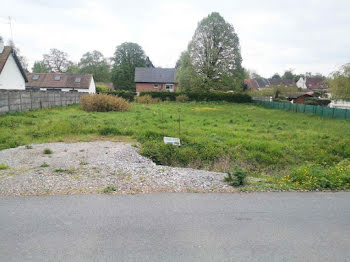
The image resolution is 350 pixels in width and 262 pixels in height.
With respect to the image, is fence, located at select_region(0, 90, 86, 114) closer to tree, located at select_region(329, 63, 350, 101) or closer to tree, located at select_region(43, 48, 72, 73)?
tree, located at select_region(329, 63, 350, 101)

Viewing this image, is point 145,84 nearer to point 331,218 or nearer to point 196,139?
point 196,139

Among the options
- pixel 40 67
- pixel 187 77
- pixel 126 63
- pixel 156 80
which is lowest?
pixel 187 77

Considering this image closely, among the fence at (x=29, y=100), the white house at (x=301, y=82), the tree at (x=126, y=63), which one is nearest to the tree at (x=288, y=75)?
the white house at (x=301, y=82)

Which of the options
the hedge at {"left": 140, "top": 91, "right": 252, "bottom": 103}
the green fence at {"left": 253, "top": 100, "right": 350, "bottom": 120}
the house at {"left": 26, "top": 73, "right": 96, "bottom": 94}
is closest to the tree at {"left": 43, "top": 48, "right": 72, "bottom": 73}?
the house at {"left": 26, "top": 73, "right": 96, "bottom": 94}

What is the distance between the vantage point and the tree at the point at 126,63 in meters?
69.3

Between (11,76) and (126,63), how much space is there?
44.5 meters

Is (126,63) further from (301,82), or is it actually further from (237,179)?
(237,179)

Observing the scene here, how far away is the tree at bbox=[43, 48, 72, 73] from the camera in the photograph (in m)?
72.6

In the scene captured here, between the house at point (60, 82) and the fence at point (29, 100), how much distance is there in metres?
24.1

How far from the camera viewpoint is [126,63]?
6988cm

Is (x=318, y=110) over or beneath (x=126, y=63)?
beneath

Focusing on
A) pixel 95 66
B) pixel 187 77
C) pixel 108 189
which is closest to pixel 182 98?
pixel 187 77

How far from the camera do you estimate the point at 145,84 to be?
58.9m

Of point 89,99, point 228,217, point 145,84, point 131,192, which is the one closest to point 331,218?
point 228,217
